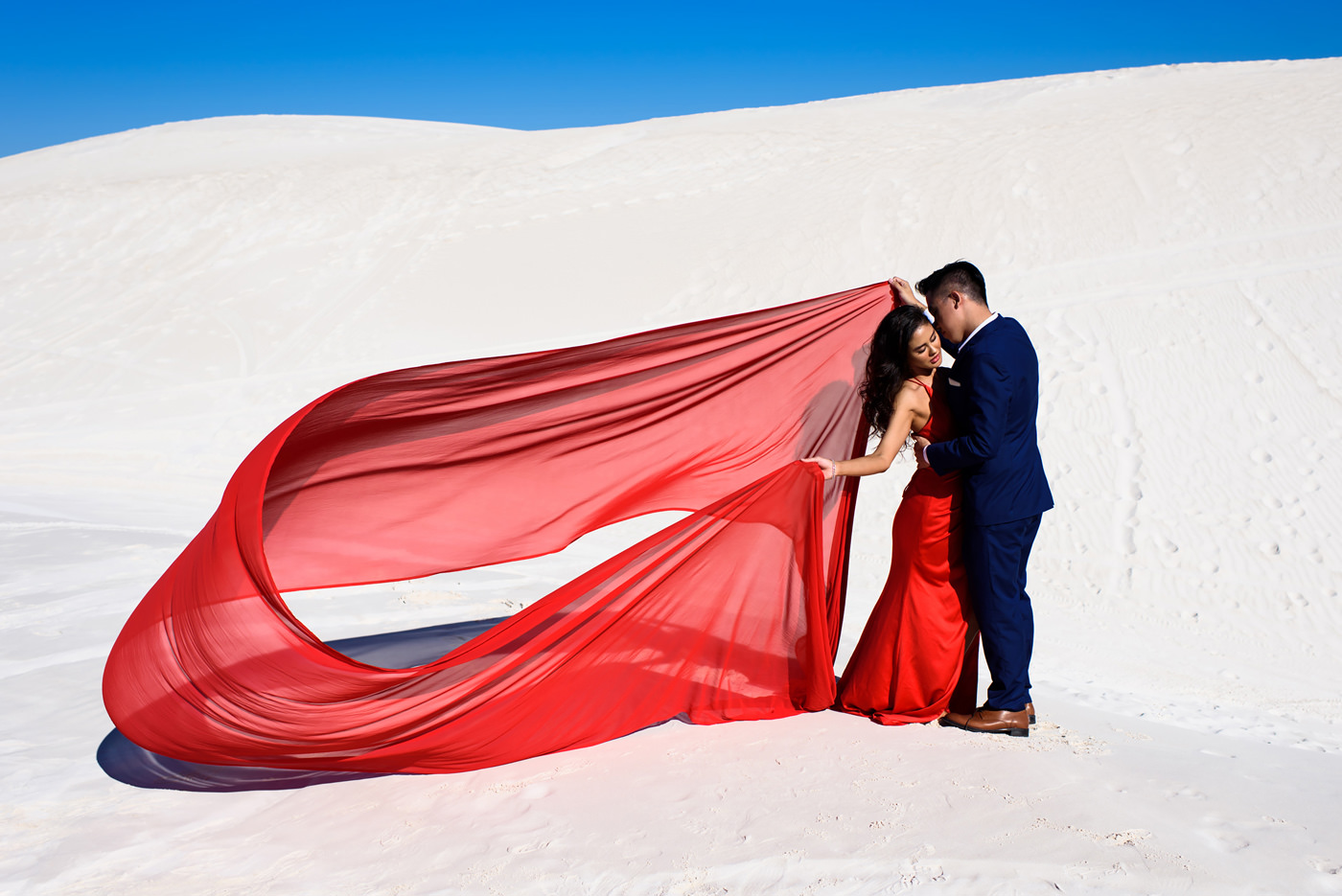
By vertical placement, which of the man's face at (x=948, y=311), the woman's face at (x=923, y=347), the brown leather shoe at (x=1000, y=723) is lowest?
the brown leather shoe at (x=1000, y=723)

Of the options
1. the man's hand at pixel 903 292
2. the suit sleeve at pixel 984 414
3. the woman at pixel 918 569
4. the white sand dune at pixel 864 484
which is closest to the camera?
the white sand dune at pixel 864 484

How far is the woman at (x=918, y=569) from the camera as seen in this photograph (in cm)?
382

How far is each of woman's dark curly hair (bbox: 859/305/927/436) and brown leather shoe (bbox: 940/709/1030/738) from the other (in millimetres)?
1155

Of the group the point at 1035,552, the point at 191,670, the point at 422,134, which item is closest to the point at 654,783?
the point at 191,670

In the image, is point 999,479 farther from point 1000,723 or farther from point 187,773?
point 187,773

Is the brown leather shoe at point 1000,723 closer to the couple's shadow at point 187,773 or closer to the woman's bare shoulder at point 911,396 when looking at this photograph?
the woman's bare shoulder at point 911,396

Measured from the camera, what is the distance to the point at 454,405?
4293 mm

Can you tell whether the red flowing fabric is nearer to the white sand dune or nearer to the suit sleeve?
the white sand dune

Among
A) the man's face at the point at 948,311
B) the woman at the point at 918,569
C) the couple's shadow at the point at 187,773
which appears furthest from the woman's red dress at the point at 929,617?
the couple's shadow at the point at 187,773

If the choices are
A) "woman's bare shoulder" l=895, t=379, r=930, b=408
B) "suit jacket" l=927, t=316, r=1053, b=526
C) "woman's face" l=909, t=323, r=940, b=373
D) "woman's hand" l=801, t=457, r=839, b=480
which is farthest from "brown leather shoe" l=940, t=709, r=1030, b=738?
"woman's face" l=909, t=323, r=940, b=373

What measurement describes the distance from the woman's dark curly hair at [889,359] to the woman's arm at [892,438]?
0.16 ft

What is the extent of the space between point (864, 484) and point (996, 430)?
201 inches

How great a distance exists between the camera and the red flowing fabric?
11.2 ft

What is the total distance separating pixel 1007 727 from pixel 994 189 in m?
12.9
